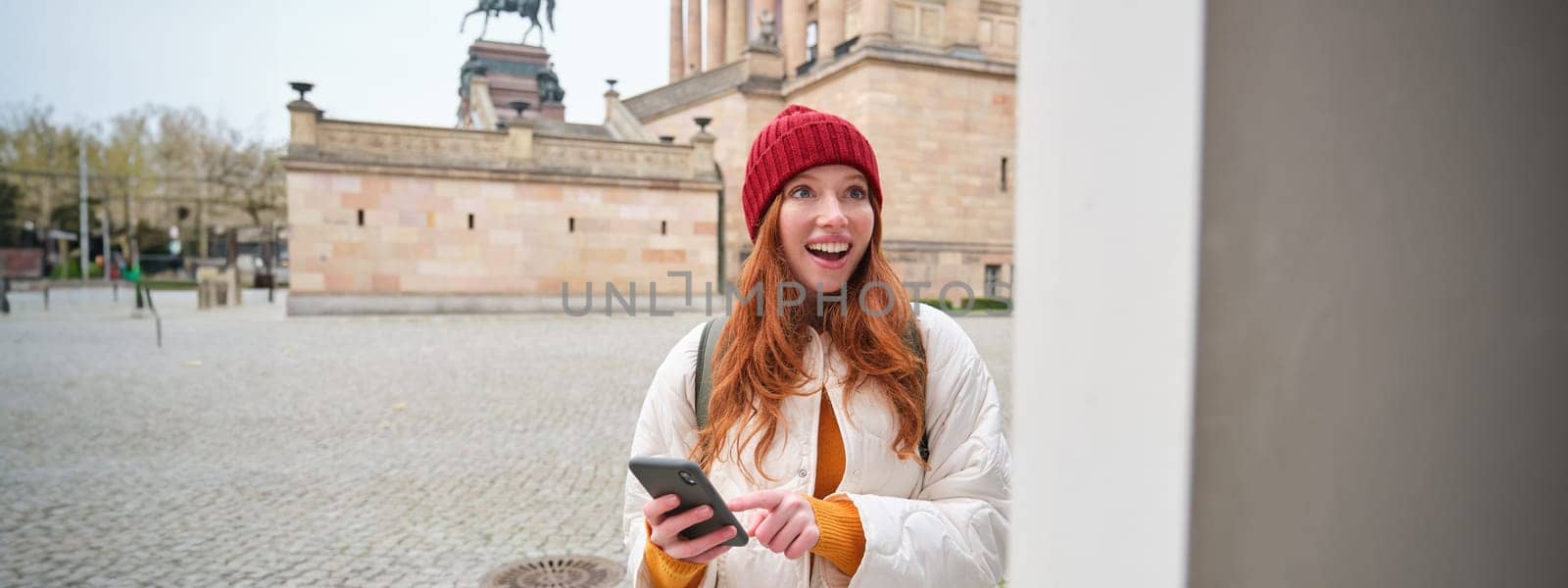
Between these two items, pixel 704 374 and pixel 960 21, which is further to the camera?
pixel 960 21

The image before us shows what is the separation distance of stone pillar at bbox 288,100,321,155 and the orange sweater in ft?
67.4

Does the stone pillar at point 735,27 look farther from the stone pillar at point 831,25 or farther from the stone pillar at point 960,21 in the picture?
the stone pillar at point 960,21

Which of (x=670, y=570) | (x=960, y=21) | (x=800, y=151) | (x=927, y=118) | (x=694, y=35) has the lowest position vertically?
(x=670, y=570)

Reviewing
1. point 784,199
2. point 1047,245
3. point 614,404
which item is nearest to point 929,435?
point 784,199

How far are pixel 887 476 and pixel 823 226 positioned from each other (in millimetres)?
442

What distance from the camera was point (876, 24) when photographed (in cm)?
2416

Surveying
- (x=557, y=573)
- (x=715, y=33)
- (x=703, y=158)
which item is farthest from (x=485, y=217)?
(x=715, y=33)

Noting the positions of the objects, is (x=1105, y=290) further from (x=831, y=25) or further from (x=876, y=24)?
(x=831, y=25)

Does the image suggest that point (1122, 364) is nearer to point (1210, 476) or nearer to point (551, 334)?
point (1210, 476)

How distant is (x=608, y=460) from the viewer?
6293mm

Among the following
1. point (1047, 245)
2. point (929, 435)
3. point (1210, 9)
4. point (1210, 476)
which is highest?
point (1210, 9)

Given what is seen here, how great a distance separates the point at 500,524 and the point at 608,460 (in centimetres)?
152

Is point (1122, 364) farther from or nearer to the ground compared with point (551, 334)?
farther from the ground

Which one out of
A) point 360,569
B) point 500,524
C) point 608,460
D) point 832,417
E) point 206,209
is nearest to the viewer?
point 832,417
